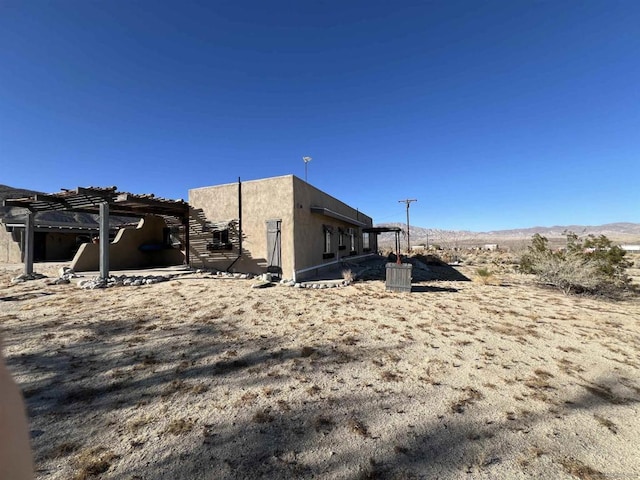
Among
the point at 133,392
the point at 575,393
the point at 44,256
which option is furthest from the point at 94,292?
the point at 44,256

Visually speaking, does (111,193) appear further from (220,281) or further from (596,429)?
(596,429)

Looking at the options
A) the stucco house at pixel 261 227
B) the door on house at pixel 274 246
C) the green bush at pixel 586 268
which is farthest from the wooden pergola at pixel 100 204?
the green bush at pixel 586 268

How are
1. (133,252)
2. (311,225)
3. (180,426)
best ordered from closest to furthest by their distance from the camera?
(180,426) → (311,225) → (133,252)

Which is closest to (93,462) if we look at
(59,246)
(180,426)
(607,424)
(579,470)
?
(180,426)

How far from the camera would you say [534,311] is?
7066 mm

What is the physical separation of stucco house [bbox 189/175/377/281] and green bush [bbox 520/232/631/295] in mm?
8515

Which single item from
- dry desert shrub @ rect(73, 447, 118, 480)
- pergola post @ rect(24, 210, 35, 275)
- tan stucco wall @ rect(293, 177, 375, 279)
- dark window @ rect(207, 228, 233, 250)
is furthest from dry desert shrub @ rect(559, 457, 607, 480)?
pergola post @ rect(24, 210, 35, 275)

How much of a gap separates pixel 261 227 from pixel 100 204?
592 cm

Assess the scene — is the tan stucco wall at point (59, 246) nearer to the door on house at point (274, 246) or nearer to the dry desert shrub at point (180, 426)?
the door on house at point (274, 246)

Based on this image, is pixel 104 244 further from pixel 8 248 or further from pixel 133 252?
pixel 8 248

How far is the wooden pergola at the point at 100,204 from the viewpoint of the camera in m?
10.2

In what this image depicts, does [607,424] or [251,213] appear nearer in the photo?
[607,424]

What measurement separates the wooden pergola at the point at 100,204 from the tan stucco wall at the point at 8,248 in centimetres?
1253

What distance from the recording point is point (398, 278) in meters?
9.41
